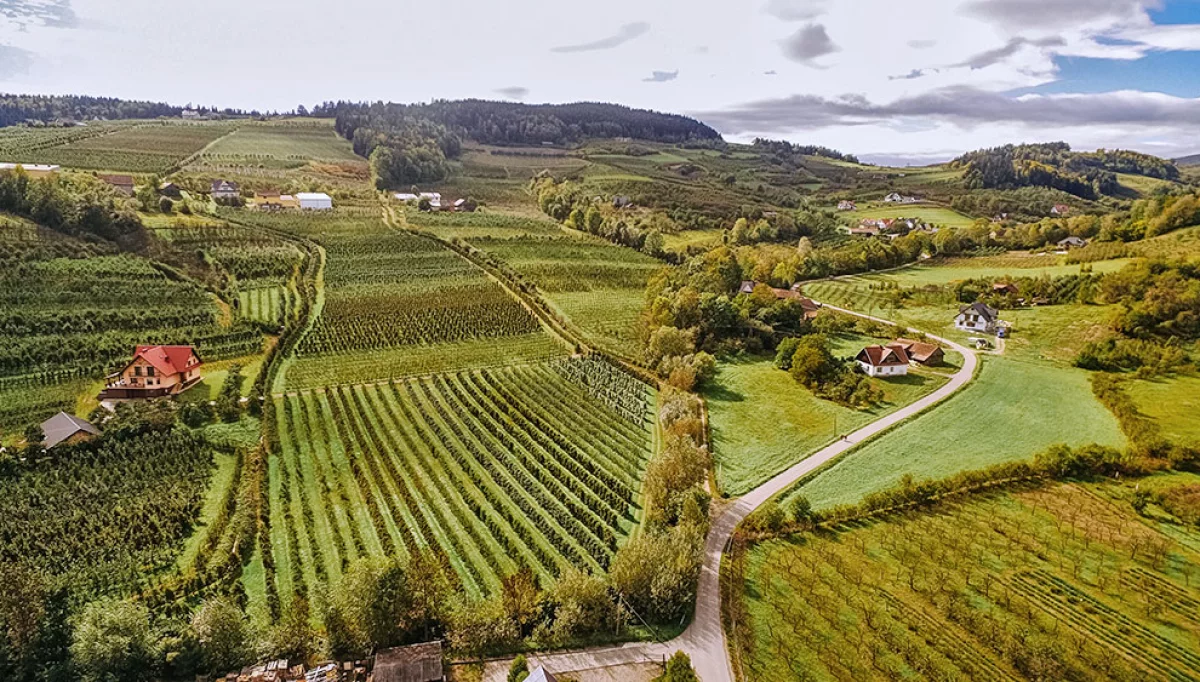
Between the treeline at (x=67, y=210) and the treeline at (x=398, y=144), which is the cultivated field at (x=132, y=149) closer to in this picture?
the treeline at (x=398, y=144)

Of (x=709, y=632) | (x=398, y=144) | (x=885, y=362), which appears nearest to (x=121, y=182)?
(x=398, y=144)

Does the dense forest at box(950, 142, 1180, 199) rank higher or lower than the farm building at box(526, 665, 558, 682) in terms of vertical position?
higher

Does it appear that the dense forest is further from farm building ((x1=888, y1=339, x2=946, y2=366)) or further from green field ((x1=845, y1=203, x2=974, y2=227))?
farm building ((x1=888, y1=339, x2=946, y2=366))

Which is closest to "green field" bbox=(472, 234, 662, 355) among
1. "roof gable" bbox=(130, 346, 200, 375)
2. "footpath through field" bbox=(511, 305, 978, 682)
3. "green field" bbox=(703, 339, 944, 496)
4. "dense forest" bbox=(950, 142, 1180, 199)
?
"green field" bbox=(703, 339, 944, 496)

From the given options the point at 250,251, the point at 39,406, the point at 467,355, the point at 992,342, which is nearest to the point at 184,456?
the point at 39,406

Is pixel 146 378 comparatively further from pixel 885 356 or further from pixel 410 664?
pixel 885 356
